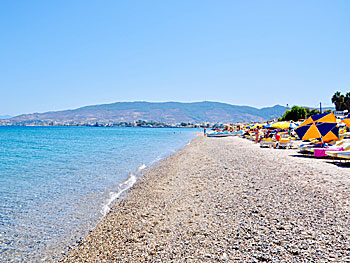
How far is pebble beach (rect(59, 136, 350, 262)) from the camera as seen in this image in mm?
4066

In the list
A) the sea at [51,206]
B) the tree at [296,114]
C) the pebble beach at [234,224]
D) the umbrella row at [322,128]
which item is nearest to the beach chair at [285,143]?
the umbrella row at [322,128]

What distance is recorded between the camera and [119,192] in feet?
33.2

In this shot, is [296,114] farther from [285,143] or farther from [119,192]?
[119,192]

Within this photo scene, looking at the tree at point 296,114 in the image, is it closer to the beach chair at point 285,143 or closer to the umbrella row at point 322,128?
the beach chair at point 285,143

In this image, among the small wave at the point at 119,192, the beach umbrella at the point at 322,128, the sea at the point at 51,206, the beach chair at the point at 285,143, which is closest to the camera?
the sea at the point at 51,206

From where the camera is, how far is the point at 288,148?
19.1 m

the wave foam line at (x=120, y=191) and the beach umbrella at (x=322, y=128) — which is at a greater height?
the beach umbrella at (x=322, y=128)

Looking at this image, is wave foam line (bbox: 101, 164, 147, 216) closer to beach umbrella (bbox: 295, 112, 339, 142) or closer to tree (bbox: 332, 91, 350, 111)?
beach umbrella (bbox: 295, 112, 339, 142)

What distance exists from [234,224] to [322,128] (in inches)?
471

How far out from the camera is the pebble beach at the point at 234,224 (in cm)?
407

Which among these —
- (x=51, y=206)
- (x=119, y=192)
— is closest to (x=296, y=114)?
(x=119, y=192)

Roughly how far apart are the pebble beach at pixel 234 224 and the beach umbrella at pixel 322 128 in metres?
6.50

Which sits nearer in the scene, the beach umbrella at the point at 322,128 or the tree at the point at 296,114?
the beach umbrella at the point at 322,128

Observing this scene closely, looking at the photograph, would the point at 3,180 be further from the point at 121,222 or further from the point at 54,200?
the point at 121,222
